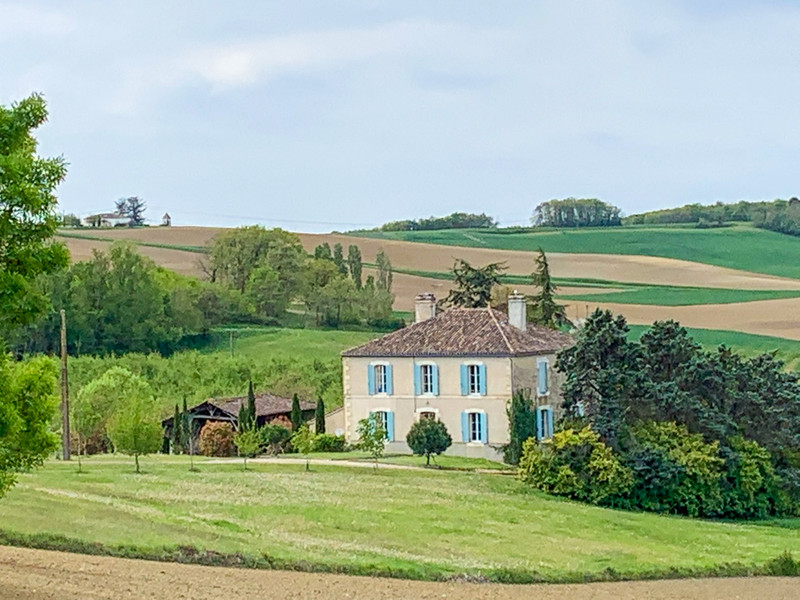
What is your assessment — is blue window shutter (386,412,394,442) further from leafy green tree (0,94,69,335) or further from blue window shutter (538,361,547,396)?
leafy green tree (0,94,69,335)

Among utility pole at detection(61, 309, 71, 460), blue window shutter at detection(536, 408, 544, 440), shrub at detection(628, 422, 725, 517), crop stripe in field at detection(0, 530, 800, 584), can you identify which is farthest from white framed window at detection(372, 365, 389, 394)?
crop stripe in field at detection(0, 530, 800, 584)

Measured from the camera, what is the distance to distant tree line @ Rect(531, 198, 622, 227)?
119 meters

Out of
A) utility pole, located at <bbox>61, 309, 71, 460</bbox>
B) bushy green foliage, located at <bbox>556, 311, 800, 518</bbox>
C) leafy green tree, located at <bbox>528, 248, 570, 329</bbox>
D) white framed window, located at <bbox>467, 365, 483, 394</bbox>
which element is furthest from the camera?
leafy green tree, located at <bbox>528, 248, 570, 329</bbox>

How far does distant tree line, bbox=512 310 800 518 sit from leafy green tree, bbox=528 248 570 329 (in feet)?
83.1

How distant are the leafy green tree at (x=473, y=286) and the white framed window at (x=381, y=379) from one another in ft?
86.4

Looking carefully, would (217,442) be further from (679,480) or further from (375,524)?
(375,524)

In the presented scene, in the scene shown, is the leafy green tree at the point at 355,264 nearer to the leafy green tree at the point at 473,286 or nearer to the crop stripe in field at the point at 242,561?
the leafy green tree at the point at 473,286

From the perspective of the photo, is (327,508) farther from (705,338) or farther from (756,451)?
(705,338)

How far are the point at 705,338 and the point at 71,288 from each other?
4116 cm

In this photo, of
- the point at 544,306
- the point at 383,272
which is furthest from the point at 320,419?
the point at 383,272

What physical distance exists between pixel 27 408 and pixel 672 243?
296 feet

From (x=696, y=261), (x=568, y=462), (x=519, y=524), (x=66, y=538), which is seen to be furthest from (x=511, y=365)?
(x=696, y=261)

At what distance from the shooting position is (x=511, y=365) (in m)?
57.2

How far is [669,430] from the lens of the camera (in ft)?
169
